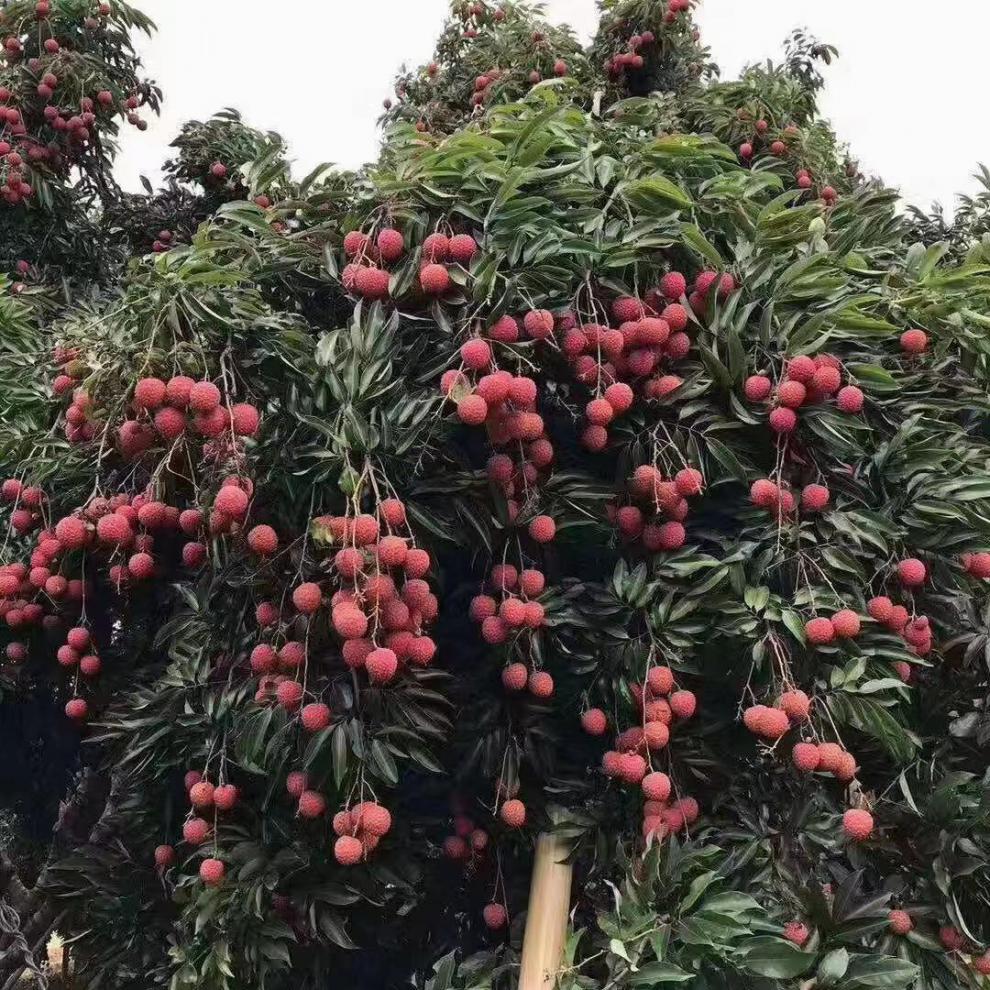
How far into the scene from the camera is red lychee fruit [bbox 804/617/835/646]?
1320 millimetres

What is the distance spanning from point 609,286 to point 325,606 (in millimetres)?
715

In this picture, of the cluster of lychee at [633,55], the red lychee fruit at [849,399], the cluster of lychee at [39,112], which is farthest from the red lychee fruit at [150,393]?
the cluster of lychee at [633,55]

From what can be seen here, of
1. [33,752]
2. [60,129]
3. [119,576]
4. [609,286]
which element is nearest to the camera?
[609,286]

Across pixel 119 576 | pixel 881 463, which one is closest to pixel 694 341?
pixel 881 463

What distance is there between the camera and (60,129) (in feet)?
11.2

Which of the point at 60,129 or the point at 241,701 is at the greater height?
the point at 60,129

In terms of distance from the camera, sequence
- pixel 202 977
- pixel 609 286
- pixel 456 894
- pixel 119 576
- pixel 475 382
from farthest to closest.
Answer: pixel 456 894
pixel 119 576
pixel 202 977
pixel 609 286
pixel 475 382

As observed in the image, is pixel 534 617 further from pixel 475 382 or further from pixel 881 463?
pixel 881 463

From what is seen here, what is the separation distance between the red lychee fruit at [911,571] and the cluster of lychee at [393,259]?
896 millimetres

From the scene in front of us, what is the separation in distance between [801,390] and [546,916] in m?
0.99

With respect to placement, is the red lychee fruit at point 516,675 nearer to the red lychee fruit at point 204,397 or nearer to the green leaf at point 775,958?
the green leaf at point 775,958

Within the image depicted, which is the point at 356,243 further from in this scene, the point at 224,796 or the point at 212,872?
the point at 212,872

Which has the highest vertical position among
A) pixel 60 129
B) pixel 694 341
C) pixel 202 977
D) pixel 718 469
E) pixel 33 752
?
pixel 60 129

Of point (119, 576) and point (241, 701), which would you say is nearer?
point (241, 701)
